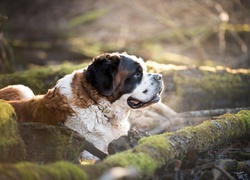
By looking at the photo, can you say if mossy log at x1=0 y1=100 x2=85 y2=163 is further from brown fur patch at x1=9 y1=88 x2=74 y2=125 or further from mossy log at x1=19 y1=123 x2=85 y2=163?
brown fur patch at x1=9 y1=88 x2=74 y2=125

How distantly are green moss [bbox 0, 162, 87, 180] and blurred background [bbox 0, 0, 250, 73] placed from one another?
779 centimetres

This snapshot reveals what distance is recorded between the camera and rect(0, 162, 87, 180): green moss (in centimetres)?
324

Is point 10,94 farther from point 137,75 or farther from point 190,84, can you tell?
point 190,84

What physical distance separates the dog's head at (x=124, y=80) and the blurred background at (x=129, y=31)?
5353 millimetres

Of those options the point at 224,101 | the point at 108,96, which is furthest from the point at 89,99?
the point at 224,101

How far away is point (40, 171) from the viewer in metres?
3.42

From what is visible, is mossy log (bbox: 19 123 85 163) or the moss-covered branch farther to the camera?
mossy log (bbox: 19 123 85 163)

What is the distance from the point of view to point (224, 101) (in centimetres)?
903

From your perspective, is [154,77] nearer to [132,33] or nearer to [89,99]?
[89,99]

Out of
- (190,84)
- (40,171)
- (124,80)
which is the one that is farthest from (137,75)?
(40,171)

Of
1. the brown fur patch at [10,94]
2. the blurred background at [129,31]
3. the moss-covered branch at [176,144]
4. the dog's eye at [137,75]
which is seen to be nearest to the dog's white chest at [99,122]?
the dog's eye at [137,75]

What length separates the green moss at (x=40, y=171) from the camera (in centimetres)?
324

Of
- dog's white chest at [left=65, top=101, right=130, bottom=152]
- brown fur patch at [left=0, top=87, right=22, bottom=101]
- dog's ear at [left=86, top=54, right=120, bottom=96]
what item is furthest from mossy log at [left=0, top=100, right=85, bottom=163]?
brown fur patch at [left=0, top=87, right=22, bottom=101]

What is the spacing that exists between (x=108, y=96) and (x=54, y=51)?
11259 millimetres
